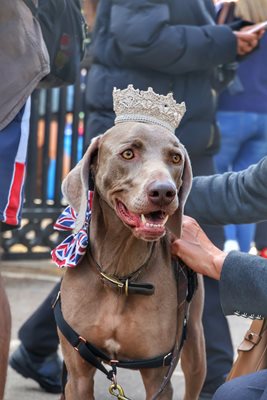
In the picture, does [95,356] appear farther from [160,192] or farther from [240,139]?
[240,139]

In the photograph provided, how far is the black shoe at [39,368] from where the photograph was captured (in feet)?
16.4

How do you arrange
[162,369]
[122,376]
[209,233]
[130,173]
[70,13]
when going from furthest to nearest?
1. [122,376]
2. [209,233]
3. [70,13]
4. [162,369]
5. [130,173]

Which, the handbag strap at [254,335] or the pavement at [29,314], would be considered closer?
the handbag strap at [254,335]

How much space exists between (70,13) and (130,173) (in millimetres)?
1123

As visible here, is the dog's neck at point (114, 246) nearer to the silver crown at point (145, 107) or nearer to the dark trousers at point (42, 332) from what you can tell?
the silver crown at point (145, 107)

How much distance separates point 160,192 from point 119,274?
573mm

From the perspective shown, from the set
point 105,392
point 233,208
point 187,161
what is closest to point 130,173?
point 187,161

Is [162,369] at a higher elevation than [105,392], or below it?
A: higher

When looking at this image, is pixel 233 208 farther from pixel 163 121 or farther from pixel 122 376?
pixel 122 376

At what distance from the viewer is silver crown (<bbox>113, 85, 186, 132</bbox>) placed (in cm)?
367

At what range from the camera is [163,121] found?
369 cm

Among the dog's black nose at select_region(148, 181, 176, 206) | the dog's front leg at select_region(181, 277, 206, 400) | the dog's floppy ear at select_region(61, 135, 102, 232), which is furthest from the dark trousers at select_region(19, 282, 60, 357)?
the dog's black nose at select_region(148, 181, 176, 206)

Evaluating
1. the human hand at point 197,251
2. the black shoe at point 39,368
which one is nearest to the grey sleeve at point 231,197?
the human hand at point 197,251

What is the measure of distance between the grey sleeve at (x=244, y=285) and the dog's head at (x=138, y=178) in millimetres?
264
